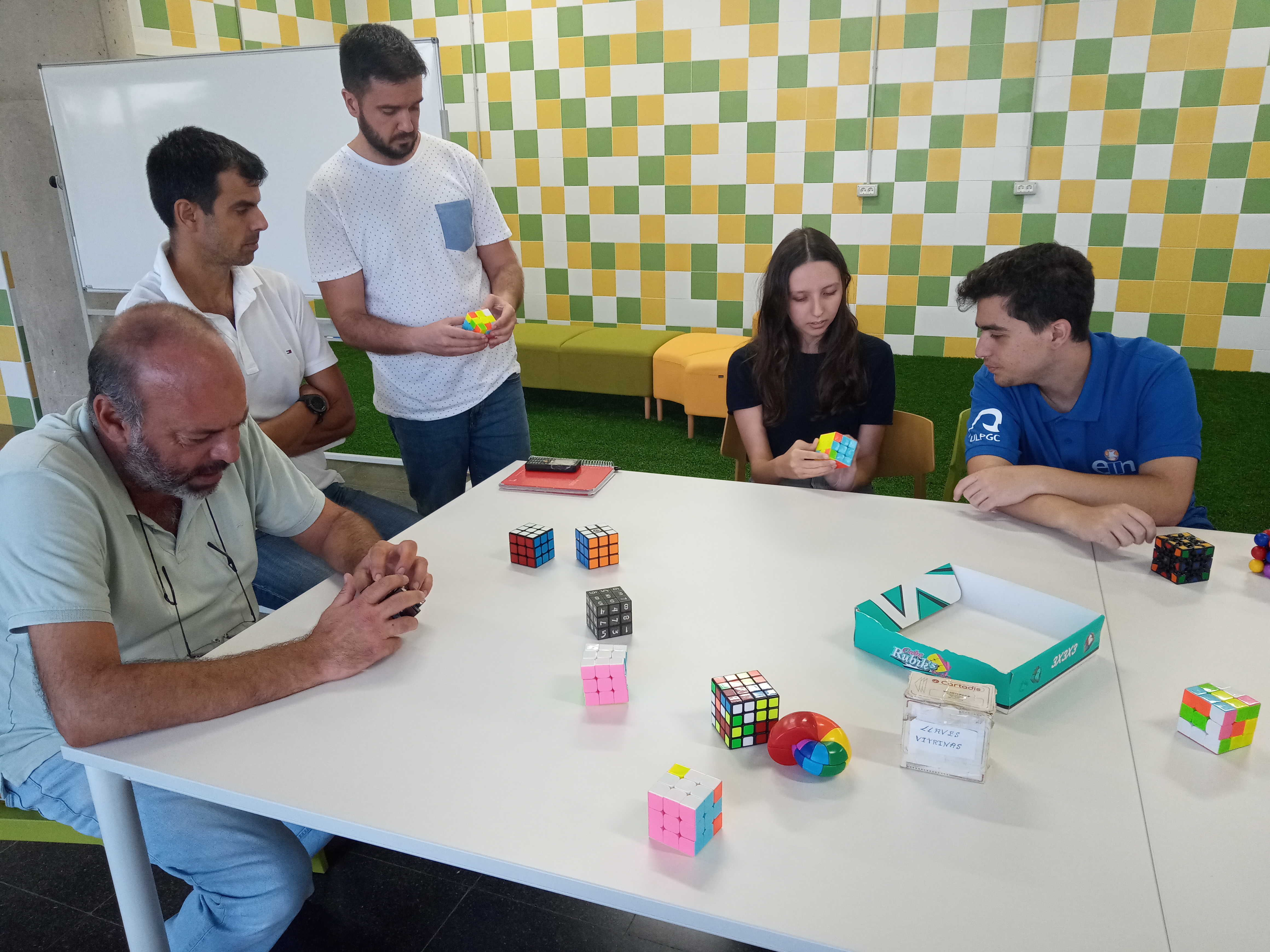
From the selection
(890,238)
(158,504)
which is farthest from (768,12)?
(158,504)

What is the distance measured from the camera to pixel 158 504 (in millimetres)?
1457

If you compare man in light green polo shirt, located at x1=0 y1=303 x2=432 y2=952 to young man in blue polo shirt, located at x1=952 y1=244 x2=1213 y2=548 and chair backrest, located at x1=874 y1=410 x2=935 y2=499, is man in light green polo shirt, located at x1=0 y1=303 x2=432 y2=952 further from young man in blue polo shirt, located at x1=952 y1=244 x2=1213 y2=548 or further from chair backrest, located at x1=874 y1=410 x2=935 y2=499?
chair backrest, located at x1=874 y1=410 x2=935 y2=499

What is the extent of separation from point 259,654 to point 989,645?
1096 millimetres

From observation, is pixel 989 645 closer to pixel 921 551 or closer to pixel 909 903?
pixel 921 551

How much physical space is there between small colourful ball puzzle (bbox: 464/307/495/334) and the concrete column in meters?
2.52

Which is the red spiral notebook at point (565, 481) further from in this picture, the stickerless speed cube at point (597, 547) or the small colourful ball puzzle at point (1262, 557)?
the small colourful ball puzzle at point (1262, 557)

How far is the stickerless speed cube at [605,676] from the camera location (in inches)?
45.4

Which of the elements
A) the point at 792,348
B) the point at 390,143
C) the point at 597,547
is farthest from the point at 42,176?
the point at 597,547

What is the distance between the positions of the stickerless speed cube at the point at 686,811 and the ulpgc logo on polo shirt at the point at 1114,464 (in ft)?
4.61

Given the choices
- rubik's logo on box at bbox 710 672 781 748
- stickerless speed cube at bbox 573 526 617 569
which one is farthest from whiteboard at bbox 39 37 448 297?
rubik's logo on box at bbox 710 672 781 748

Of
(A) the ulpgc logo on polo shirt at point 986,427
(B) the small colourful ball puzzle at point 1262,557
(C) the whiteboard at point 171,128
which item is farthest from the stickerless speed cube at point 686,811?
(C) the whiteboard at point 171,128

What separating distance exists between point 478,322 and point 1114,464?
1.55 meters

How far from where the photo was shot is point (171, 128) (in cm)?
374

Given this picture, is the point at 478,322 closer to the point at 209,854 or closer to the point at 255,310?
the point at 255,310
